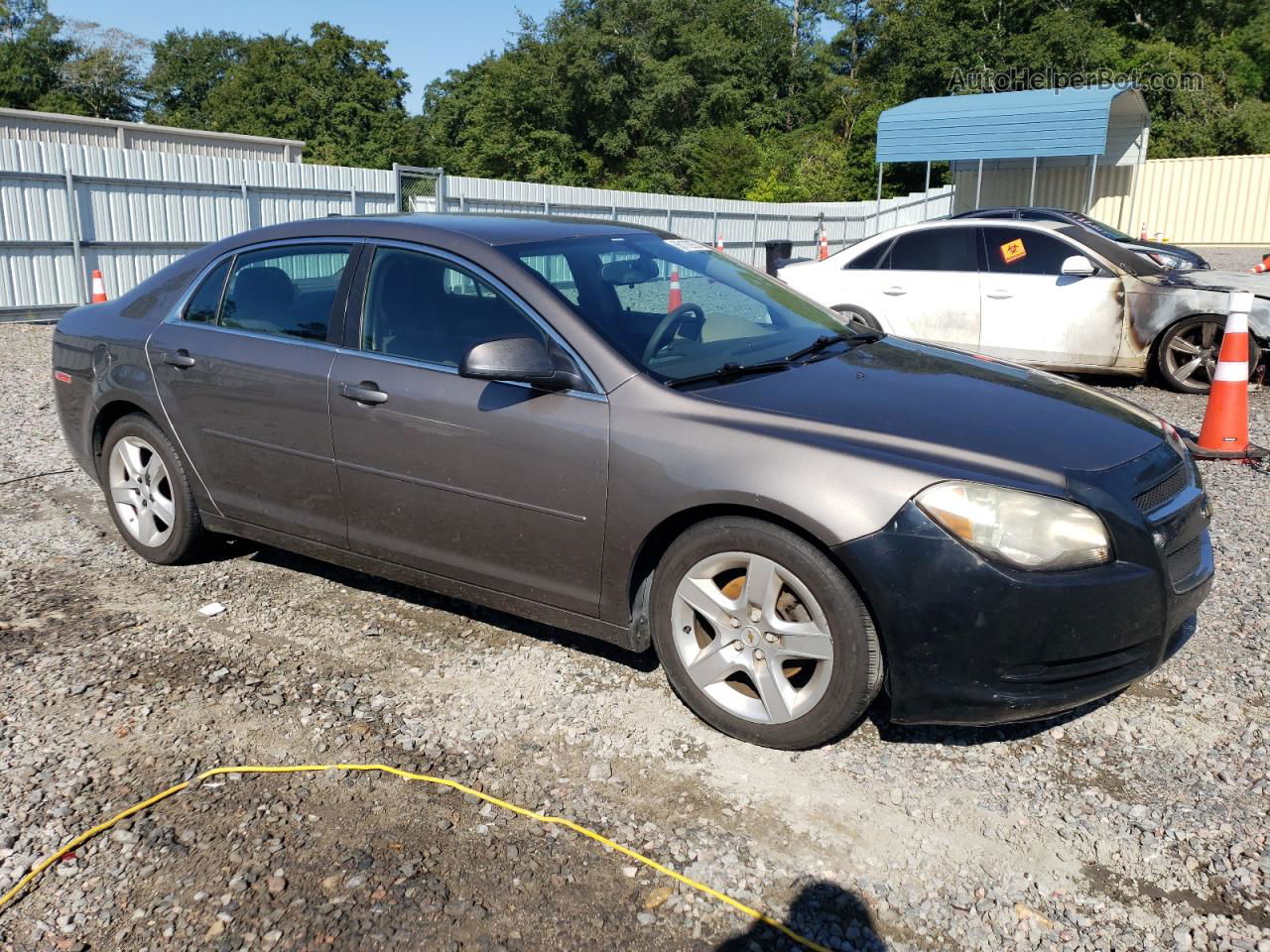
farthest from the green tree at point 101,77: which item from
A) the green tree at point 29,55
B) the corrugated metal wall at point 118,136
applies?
the corrugated metal wall at point 118,136

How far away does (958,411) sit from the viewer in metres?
3.40

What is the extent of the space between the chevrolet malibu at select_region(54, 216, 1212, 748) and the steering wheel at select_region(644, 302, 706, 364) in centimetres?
1

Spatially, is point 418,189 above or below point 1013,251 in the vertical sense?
above

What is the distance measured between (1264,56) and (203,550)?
176ft

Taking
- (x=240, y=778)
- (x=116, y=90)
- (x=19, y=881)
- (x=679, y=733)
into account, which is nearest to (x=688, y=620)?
(x=679, y=733)

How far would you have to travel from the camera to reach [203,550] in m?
5.00

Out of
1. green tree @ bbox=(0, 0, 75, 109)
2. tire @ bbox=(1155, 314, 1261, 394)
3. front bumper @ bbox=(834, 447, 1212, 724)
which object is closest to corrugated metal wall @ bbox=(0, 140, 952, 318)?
tire @ bbox=(1155, 314, 1261, 394)

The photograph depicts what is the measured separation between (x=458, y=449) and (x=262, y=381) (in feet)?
3.45

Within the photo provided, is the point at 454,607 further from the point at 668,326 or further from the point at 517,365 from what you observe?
the point at 668,326

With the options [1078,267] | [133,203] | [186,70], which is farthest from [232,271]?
[186,70]

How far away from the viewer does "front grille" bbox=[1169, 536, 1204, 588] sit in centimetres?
317

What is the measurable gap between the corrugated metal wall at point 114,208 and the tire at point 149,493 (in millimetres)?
11974

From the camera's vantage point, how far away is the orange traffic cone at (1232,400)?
674 cm

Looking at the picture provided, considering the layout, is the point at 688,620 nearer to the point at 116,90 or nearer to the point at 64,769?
the point at 64,769
